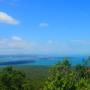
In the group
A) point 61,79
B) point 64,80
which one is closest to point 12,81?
point 61,79

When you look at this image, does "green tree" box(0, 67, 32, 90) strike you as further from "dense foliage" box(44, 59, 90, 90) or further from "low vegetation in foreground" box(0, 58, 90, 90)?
"dense foliage" box(44, 59, 90, 90)

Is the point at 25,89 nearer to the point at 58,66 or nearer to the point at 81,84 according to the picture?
the point at 58,66

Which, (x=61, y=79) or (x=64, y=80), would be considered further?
(x=61, y=79)

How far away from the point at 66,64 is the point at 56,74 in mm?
5387

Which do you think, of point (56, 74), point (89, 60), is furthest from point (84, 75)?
point (56, 74)

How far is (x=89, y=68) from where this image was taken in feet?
192

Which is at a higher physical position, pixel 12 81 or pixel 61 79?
pixel 61 79

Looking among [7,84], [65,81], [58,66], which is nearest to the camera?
[65,81]

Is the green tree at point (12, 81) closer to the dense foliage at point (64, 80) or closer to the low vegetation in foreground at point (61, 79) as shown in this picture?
the low vegetation in foreground at point (61, 79)

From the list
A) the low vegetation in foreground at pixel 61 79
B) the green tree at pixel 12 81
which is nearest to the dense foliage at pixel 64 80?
the low vegetation in foreground at pixel 61 79

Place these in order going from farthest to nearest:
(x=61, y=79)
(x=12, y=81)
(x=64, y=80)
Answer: (x=12, y=81), (x=61, y=79), (x=64, y=80)

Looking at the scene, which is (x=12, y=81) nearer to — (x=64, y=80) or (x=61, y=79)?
(x=61, y=79)

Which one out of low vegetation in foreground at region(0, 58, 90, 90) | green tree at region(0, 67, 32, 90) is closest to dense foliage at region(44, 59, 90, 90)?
low vegetation in foreground at region(0, 58, 90, 90)

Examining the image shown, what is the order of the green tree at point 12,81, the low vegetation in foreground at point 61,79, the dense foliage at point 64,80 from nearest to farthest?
the dense foliage at point 64,80 → the low vegetation in foreground at point 61,79 → the green tree at point 12,81
